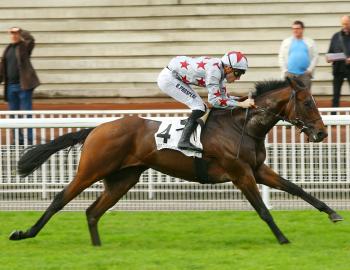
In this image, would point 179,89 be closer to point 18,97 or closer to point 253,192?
point 253,192

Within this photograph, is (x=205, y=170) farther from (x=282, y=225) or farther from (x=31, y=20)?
(x=31, y=20)

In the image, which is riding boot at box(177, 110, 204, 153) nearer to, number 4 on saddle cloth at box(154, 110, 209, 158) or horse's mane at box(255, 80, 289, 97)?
number 4 on saddle cloth at box(154, 110, 209, 158)

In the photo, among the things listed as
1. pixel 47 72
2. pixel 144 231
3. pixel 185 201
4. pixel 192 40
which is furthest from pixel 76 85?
pixel 144 231

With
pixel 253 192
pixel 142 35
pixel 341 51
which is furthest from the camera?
pixel 142 35

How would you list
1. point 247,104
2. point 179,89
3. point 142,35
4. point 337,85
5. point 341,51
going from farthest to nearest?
point 142,35, point 337,85, point 341,51, point 179,89, point 247,104

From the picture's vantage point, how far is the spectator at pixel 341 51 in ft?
44.7

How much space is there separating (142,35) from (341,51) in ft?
15.8

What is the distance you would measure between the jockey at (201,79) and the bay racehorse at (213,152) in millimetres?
129

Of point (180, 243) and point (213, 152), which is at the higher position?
point (213, 152)

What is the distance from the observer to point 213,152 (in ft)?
30.1

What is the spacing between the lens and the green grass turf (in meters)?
8.08

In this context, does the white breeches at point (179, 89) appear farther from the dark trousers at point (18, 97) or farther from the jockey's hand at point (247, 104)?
the dark trousers at point (18, 97)

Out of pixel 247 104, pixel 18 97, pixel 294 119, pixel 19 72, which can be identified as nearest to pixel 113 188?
pixel 247 104

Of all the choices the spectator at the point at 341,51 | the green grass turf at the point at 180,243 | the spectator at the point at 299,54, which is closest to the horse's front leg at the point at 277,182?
the green grass turf at the point at 180,243
